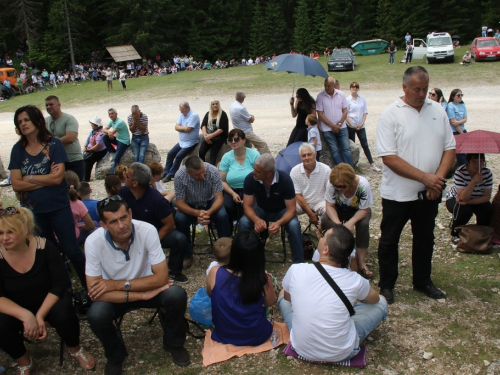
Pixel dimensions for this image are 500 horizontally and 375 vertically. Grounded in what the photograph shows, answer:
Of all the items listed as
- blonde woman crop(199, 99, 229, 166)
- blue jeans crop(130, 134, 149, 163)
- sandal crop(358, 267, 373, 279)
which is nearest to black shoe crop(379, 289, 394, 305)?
sandal crop(358, 267, 373, 279)

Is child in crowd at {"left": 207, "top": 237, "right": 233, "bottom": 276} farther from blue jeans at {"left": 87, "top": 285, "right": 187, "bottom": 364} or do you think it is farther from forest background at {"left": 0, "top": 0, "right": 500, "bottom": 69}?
forest background at {"left": 0, "top": 0, "right": 500, "bottom": 69}

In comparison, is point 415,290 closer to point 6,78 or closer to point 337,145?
point 337,145

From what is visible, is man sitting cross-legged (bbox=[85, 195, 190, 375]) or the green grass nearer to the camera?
man sitting cross-legged (bbox=[85, 195, 190, 375])

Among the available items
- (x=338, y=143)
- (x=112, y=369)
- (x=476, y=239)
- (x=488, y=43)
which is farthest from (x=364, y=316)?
(x=488, y=43)

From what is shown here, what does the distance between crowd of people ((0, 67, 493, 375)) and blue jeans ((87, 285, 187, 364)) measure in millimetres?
10

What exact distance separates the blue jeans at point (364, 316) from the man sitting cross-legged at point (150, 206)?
153 centimetres

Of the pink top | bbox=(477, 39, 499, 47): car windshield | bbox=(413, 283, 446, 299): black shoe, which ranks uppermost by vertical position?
bbox=(477, 39, 499, 47): car windshield

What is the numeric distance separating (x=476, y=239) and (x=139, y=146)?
6.87m

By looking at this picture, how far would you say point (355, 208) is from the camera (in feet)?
16.4

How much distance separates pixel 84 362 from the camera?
3752 millimetres

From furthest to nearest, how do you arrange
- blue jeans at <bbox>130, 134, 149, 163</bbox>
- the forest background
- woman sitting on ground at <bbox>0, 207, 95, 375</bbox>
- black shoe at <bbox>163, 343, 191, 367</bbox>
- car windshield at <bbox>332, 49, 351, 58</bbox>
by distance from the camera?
the forest background → car windshield at <bbox>332, 49, 351, 58</bbox> → blue jeans at <bbox>130, 134, 149, 163</bbox> → black shoe at <bbox>163, 343, 191, 367</bbox> → woman sitting on ground at <bbox>0, 207, 95, 375</bbox>

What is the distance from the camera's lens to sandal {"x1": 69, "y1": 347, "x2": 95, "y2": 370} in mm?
3750

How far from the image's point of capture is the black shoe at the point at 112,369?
361 cm

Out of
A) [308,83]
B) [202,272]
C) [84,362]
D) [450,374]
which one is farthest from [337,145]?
[308,83]
